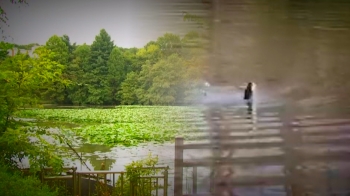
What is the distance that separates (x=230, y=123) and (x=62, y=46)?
28.4 inches

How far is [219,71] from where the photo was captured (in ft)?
2.90

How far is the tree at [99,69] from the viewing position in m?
1.23

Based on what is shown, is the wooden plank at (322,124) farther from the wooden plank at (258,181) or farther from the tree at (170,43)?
the tree at (170,43)

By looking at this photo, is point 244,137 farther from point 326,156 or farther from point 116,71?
point 116,71

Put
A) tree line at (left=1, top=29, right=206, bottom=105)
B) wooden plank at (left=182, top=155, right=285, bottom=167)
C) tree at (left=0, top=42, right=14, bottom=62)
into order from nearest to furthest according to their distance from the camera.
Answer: wooden plank at (left=182, top=155, right=285, bottom=167)
tree line at (left=1, top=29, right=206, bottom=105)
tree at (left=0, top=42, right=14, bottom=62)

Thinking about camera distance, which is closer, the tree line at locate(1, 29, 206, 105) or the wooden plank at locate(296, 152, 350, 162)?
the wooden plank at locate(296, 152, 350, 162)

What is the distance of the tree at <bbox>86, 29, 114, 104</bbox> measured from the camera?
1.23 meters

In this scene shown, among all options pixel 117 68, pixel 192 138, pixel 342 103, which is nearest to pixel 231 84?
pixel 192 138

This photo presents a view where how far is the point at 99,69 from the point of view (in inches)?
49.4

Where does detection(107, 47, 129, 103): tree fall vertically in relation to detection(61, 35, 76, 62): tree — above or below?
below

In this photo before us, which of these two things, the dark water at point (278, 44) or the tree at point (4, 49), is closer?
the dark water at point (278, 44)

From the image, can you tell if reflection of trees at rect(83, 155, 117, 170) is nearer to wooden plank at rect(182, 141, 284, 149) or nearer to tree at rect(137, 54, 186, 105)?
tree at rect(137, 54, 186, 105)

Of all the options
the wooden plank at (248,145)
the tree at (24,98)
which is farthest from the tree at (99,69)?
the wooden plank at (248,145)

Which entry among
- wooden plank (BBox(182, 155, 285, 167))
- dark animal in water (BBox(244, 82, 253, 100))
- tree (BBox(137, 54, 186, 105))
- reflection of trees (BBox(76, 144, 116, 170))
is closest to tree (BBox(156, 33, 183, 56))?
tree (BBox(137, 54, 186, 105))
